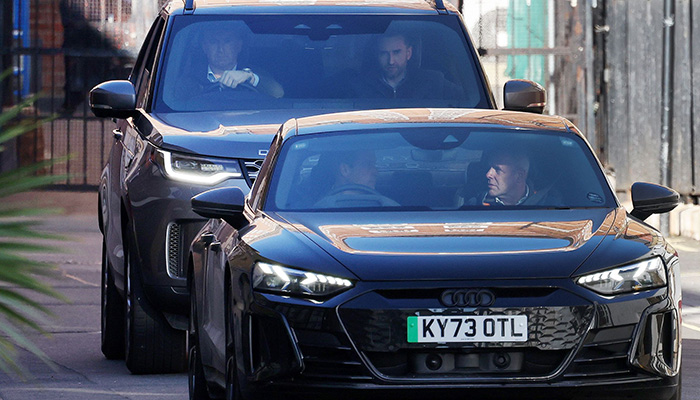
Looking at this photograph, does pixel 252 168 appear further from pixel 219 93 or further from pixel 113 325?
pixel 113 325

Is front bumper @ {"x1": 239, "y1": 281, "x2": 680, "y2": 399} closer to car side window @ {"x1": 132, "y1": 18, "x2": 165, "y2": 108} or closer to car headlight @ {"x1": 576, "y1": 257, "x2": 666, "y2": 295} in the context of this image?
car headlight @ {"x1": 576, "y1": 257, "x2": 666, "y2": 295}

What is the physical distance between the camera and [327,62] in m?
9.77

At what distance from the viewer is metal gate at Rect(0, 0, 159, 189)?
63.6ft

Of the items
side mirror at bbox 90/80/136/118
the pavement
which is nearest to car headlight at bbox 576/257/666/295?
the pavement

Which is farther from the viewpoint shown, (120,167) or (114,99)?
(120,167)

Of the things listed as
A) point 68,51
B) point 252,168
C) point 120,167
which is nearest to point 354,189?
point 252,168

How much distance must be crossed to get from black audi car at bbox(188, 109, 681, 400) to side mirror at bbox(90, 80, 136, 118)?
8.44ft

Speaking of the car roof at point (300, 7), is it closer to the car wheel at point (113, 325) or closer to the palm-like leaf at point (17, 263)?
the car wheel at point (113, 325)

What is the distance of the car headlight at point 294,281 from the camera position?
19.0 ft

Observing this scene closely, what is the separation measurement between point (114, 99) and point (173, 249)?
122 cm

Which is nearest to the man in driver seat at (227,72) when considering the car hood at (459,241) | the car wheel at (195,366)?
the car wheel at (195,366)

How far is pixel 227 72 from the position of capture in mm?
9664

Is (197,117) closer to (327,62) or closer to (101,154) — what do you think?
(327,62)

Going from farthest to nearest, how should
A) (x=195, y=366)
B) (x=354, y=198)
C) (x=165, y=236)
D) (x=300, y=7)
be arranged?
(x=300, y=7)
(x=165, y=236)
(x=195, y=366)
(x=354, y=198)
